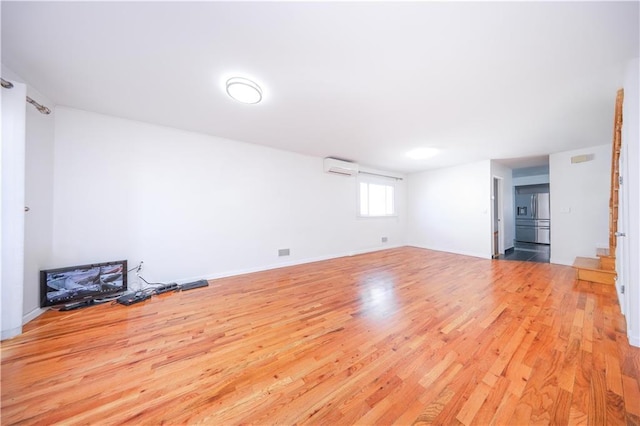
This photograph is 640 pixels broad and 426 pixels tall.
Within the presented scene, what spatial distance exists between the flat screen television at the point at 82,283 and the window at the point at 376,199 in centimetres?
469

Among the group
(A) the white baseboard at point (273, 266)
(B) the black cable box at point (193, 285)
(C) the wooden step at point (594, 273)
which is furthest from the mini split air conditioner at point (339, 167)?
(C) the wooden step at point (594, 273)

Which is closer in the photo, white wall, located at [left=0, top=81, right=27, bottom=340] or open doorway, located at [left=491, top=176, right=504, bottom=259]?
white wall, located at [left=0, top=81, right=27, bottom=340]

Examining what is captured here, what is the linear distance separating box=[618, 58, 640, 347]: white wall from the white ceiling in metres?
0.24

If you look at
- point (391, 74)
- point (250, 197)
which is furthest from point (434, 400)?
point (250, 197)

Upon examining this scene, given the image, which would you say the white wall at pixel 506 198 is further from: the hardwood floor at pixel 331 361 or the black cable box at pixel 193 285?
the black cable box at pixel 193 285

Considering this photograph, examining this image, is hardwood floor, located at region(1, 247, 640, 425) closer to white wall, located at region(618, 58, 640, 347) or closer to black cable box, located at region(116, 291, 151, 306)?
black cable box, located at region(116, 291, 151, 306)

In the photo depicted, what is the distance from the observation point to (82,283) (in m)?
2.39

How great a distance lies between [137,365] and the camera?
1460mm

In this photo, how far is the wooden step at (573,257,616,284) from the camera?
2.89 meters

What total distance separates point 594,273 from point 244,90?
17.6ft

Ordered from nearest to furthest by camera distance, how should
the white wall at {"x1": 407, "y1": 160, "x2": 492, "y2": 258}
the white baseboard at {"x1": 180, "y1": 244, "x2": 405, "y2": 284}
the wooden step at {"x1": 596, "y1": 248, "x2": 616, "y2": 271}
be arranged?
the wooden step at {"x1": 596, "y1": 248, "x2": 616, "y2": 271} → the white baseboard at {"x1": 180, "y1": 244, "x2": 405, "y2": 284} → the white wall at {"x1": 407, "y1": 160, "x2": 492, "y2": 258}

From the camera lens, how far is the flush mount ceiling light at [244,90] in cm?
193

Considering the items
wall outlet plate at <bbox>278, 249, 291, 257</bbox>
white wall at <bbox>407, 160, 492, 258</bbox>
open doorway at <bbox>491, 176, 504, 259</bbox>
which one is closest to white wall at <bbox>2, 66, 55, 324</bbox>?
wall outlet plate at <bbox>278, 249, 291, 257</bbox>

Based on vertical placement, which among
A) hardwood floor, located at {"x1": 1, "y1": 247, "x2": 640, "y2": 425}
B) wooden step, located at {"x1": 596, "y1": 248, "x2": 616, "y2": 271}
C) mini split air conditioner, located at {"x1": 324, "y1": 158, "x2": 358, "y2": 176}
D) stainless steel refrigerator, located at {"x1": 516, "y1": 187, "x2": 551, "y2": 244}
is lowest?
hardwood floor, located at {"x1": 1, "y1": 247, "x2": 640, "y2": 425}
